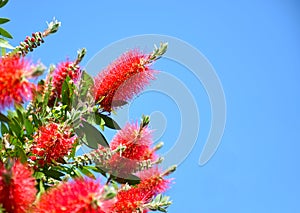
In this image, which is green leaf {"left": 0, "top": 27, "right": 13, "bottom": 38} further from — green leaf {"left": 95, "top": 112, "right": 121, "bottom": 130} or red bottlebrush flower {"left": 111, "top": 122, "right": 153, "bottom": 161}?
red bottlebrush flower {"left": 111, "top": 122, "right": 153, "bottom": 161}

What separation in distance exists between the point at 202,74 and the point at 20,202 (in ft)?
4.42

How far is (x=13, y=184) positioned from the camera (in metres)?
1.45

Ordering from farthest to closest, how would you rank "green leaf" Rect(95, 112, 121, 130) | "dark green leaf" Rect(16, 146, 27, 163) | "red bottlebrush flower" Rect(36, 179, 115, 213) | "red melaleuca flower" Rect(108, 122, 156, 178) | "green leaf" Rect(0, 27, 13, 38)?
"green leaf" Rect(0, 27, 13, 38)
"green leaf" Rect(95, 112, 121, 130)
"red melaleuca flower" Rect(108, 122, 156, 178)
"dark green leaf" Rect(16, 146, 27, 163)
"red bottlebrush flower" Rect(36, 179, 115, 213)

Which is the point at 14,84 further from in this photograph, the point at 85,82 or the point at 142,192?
the point at 142,192

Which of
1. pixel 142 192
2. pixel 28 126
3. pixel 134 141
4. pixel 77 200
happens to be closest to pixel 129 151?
pixel 134 141

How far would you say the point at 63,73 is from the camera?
6.92ft

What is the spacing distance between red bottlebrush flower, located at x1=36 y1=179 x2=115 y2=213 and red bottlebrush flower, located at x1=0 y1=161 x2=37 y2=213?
0.05 m

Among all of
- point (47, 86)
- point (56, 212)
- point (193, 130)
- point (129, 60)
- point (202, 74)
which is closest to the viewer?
point (56, 212)

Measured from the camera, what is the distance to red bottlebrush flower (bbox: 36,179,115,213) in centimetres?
138

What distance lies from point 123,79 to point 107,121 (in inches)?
9.7

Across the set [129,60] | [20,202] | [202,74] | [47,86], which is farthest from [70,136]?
[202,74]

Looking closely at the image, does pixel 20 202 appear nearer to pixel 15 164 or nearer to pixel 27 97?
pixel 15 164

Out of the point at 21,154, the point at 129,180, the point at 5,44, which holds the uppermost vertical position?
the point at 5,44

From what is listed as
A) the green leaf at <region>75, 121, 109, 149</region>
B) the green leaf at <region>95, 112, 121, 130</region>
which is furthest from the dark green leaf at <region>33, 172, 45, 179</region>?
the green leaf at <region>95, 112, 121, 130</region>
